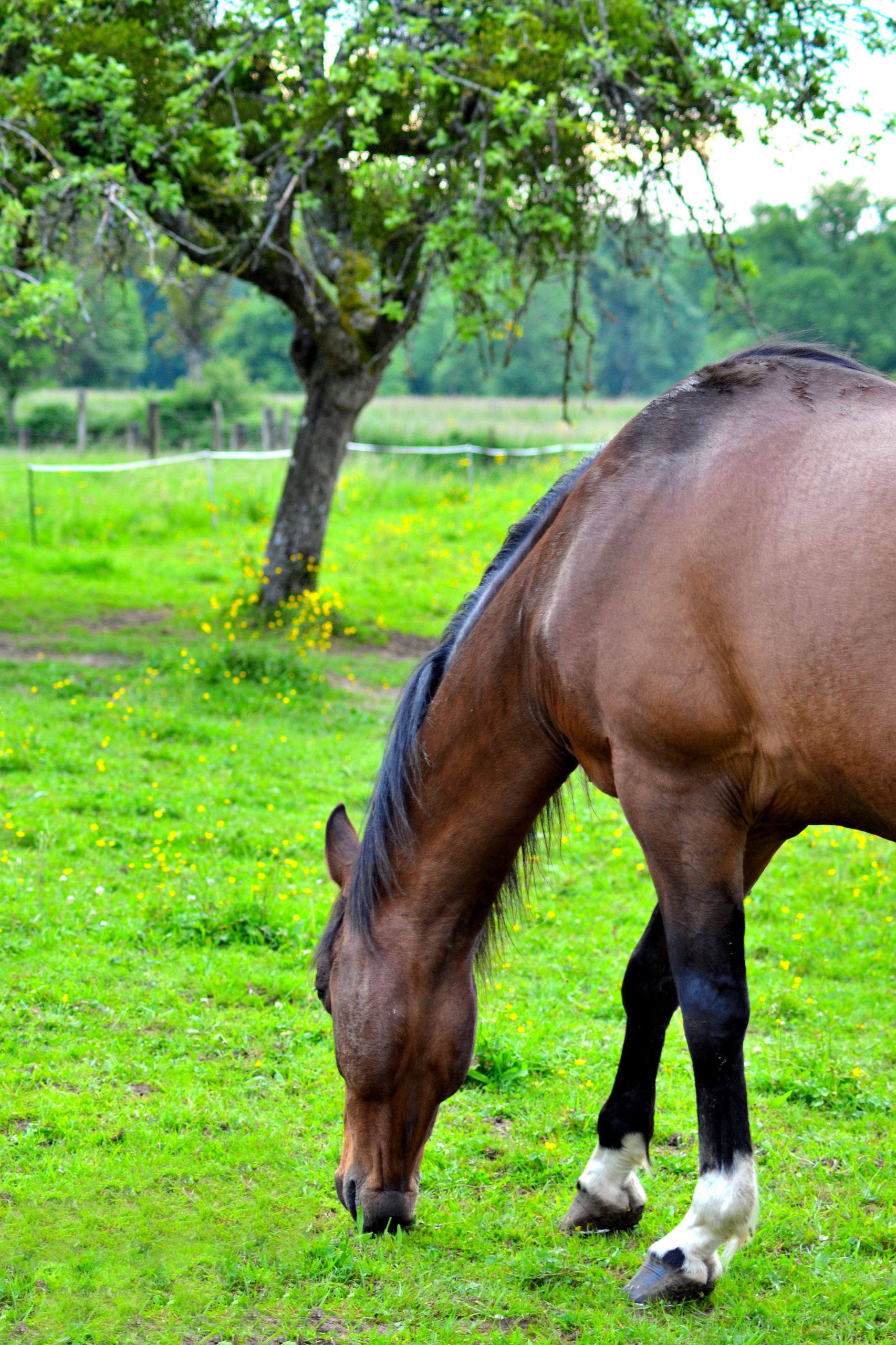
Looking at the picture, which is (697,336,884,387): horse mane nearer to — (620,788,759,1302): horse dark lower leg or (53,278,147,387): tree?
(620,788,759,1302): horse dark lower leg

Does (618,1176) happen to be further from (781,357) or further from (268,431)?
(268,431)

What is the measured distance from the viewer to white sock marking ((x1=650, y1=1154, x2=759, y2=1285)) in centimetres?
264

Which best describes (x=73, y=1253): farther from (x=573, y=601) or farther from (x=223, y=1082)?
(x=573, y=601)

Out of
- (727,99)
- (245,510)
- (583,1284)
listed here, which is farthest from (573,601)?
(245,510)

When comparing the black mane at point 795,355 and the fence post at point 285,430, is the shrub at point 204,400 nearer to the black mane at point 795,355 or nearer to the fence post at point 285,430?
the fence post at point 285,430

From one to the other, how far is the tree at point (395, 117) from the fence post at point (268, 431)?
14737 mm

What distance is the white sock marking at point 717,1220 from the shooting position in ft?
8.66

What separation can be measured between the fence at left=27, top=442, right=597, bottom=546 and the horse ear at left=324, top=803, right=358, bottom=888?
27.5 feet

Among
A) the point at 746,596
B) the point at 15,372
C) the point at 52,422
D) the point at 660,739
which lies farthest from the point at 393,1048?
the point at 52,422

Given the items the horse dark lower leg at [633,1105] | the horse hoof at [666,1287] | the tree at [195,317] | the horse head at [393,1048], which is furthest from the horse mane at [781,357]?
the tree at [195,317]

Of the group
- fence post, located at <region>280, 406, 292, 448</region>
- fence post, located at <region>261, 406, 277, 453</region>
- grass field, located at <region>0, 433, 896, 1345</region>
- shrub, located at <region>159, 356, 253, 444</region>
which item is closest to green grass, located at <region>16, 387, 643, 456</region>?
shrub, located at <region>159, 356, 253, 444</region>

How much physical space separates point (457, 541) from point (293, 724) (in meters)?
7.92

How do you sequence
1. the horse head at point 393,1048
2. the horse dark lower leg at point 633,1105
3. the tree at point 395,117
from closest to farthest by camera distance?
the horse head at point 393,1048
the horse dark lower leg at point 633,1105
the tree at point 395,117

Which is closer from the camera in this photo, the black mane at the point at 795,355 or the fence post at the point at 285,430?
the black mane at the point at 795,355
